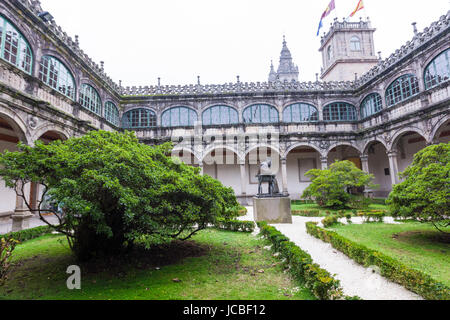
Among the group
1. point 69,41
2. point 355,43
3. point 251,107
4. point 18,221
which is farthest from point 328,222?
point 355,43

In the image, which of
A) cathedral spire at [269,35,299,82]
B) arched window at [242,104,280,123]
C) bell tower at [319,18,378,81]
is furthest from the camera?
cathedral spire at [269,35,299,82]

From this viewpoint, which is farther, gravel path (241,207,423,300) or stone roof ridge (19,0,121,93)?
stone roof ridge (19,0,121,93)

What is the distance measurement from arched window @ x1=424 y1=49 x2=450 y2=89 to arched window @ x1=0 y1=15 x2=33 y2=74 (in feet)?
63.0

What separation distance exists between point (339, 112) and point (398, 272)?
17252mm

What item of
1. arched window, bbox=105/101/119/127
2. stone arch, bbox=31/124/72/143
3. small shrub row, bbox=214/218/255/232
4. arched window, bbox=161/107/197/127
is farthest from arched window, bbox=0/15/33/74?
small shrub row, bbox=214/218/255/232

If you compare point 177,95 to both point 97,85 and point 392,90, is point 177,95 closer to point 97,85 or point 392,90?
point 97,85

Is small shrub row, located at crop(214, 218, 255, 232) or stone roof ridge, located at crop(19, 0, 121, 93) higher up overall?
stone roof ridge, located at crop(19, 0, 121, 93)

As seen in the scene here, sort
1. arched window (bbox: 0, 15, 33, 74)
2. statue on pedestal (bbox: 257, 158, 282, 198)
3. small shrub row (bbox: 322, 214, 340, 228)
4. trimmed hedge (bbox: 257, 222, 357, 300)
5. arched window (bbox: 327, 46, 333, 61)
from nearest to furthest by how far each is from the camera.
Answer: trimmed hedge (bbox: 257, 222, 357, 300) < arched window (bbox: 0, 15, 33, 74) < small shrub row (bbox: 322, 214, 340, 228) < statue on pedestal (bbox: 257, 158, 282, 198) < arched window (bbox: 327, 46, 333, 61)

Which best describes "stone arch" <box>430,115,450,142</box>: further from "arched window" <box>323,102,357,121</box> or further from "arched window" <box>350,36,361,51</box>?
"arched window" <box>350,36,361,51</box>

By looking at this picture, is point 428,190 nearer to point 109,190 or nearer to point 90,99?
point 109,190

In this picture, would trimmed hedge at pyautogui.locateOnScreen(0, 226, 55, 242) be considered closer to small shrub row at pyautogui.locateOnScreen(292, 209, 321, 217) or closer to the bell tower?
small shrub row at pyautogui.locateOnScreen(292, 209, 321, 217)

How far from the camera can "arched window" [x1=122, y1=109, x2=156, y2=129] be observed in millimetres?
18734

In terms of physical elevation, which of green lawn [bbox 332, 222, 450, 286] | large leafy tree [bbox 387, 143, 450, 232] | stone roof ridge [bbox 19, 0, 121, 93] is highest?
stone roof ridge [bbox 19, 0, 121, 93]

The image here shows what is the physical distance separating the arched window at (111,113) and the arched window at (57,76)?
3849mm
